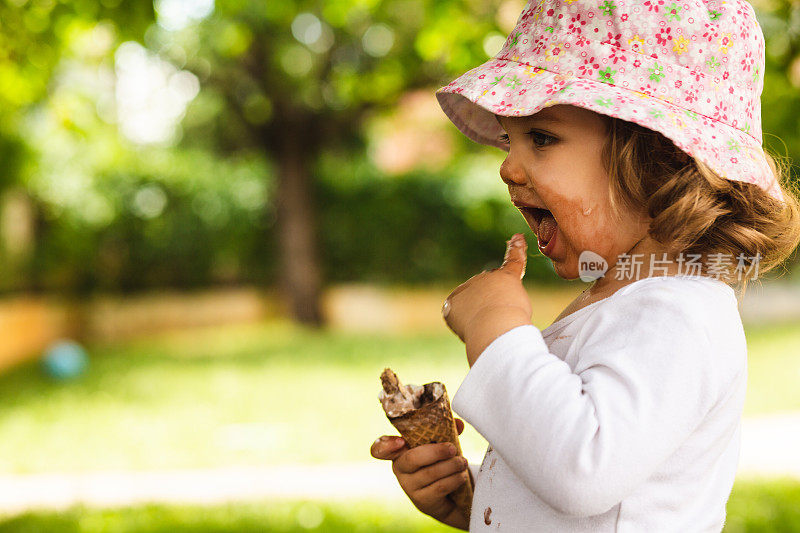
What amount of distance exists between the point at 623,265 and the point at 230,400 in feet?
21.2

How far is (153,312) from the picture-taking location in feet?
39.1

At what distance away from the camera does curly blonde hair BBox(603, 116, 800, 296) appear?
50.6 inches

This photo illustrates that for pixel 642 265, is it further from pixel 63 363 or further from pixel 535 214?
pixel 63 363

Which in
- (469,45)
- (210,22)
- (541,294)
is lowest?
(469,45)

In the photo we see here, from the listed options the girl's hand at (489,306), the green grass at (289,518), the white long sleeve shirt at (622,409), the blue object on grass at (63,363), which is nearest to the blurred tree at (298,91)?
the blue object on grass at (63,363)

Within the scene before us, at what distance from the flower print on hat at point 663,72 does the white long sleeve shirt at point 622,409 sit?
234mm

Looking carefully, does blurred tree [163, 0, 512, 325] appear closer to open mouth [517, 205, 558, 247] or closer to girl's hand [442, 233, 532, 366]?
open mouth [517, 205, 558, 247]

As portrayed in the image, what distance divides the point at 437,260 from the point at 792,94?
27.7 feet

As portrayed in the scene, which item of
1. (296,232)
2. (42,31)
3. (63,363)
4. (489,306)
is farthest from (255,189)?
(489,306)

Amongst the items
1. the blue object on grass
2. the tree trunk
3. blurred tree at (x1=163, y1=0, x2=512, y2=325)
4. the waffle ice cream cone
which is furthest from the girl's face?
the tree trunk

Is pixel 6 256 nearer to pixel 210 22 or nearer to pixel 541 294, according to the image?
pixel 210 22

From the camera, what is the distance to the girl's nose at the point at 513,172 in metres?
1.35

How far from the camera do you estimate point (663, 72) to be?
4.19 ft

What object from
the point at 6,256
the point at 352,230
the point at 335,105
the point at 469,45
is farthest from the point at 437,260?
the point at 469,45
